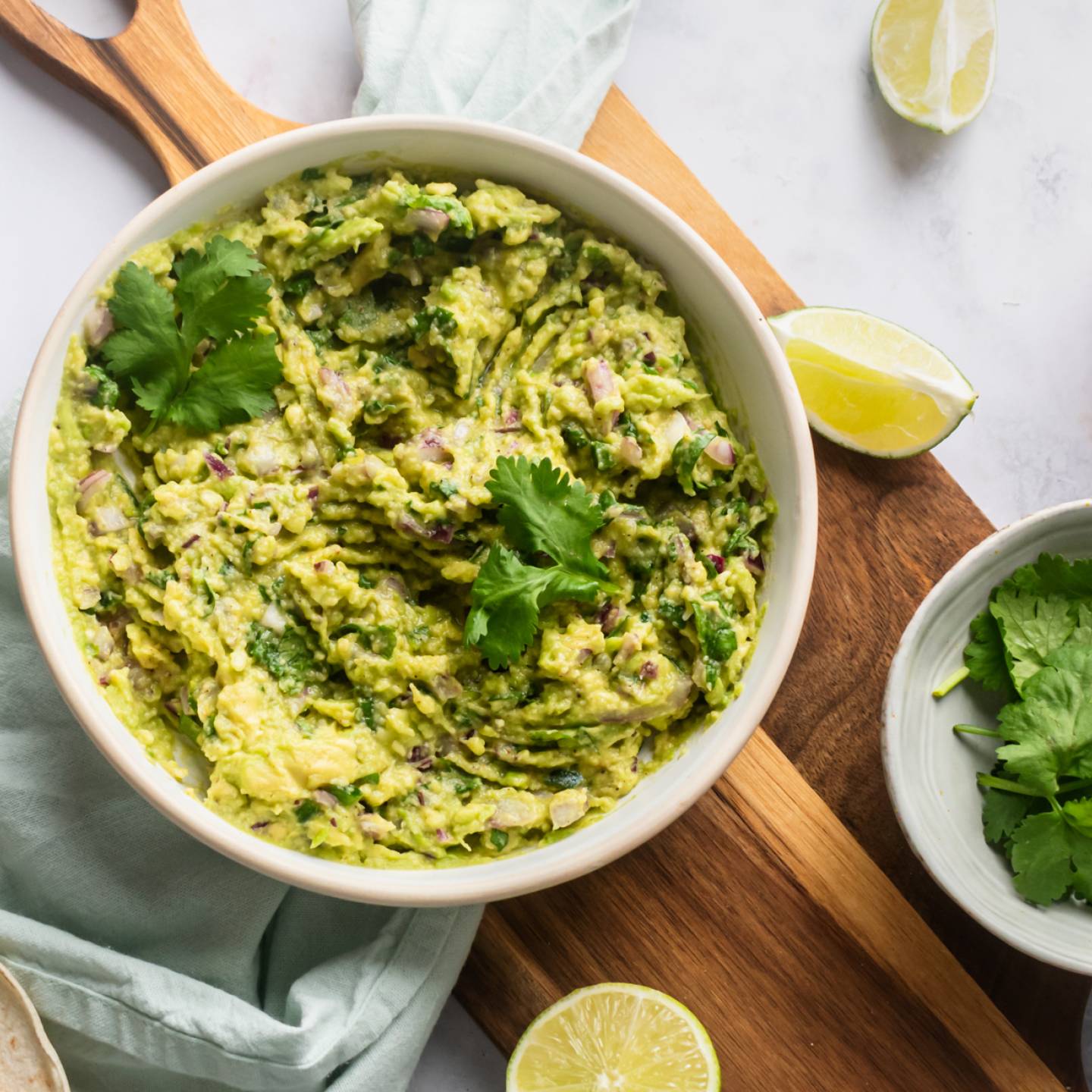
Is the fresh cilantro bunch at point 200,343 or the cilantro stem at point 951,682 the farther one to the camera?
the cilantro stem at point 951,682

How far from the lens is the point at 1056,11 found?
310 cm

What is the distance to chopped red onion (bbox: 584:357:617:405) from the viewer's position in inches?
92.4

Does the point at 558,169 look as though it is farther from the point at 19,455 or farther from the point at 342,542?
the point at 19,455

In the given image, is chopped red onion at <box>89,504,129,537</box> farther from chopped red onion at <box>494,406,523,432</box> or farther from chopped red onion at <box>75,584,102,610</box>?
chopped red onion at <box>494,406,523,432</box>

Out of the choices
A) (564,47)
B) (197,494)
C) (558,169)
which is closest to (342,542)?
(197,494)

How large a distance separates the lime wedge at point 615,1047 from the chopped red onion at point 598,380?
4.28 ft

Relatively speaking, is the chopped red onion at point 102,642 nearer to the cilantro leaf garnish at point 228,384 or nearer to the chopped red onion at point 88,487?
the chopped red onion at point 88,487

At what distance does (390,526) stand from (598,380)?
0.50 metres

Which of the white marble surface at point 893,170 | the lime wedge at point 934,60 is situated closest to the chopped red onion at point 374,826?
the white marble surface at point 893,170

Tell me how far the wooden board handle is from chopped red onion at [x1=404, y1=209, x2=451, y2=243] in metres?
0.58

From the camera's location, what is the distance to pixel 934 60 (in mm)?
2941

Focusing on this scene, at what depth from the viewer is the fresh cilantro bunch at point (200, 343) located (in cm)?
229

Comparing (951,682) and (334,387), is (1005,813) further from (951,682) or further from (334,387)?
(334,387)

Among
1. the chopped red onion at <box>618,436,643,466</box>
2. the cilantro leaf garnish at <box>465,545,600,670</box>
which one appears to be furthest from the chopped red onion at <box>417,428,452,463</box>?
the chopped red onion at <box>618,436,643,466</box>
